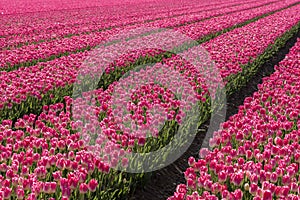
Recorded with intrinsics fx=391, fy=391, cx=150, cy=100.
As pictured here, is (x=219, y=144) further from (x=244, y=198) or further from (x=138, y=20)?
(x=138, y=20)

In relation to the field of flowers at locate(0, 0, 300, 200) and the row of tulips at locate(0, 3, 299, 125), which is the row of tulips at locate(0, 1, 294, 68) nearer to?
the field of flowers at locate(0, 0, 300, 200)

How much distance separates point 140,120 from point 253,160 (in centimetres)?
160

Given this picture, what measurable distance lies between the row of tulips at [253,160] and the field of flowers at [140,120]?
0.5 inches

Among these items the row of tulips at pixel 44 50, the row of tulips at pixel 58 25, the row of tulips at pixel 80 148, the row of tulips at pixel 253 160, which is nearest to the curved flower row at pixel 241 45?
the row of tulips at pixel 253 160

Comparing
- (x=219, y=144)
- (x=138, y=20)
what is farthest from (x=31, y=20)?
(x=219, y=144)

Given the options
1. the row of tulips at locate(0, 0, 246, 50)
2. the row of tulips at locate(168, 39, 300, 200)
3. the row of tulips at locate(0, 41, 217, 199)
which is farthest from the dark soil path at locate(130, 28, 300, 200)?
the row of tulips at locate(0, 0, 246, 50)

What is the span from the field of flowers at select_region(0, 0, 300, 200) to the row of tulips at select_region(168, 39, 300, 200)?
0.01 m

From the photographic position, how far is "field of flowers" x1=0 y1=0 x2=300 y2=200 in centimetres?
386

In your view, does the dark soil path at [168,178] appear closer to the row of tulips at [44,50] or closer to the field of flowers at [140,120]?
the field of flowers at [140,120]

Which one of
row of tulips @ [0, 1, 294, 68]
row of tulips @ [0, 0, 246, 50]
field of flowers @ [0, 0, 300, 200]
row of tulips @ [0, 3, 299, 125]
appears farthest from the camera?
row of tulips @ [0, 0, 246, 50]

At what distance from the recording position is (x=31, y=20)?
64.0 ft

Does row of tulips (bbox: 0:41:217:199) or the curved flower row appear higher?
row of tulips (bbox: 0:41:217:199)

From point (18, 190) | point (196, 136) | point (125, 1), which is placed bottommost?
point (125, 1)

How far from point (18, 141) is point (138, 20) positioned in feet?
52.1
